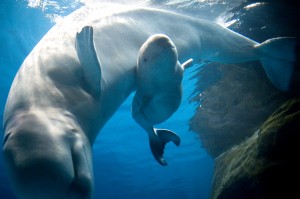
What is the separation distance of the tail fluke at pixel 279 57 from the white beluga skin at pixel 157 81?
345 cm

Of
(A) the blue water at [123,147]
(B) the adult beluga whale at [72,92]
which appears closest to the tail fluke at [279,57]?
(B) the adult beluga whale at [72,92]

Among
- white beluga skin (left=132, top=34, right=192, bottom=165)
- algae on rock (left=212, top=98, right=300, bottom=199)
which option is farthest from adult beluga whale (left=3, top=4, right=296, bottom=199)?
Answer: algae on rock (left=212, top=98, right=300, bottom=199)

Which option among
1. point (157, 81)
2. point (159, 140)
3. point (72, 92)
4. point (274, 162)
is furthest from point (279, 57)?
point (72, 92)

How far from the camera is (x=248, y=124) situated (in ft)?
42.0

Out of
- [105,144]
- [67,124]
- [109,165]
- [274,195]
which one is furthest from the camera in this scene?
[109,165]

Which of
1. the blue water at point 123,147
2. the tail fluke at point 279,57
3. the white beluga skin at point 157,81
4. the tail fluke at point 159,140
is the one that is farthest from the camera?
the blue water at point 123,147

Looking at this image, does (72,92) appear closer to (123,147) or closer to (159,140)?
(159,140)

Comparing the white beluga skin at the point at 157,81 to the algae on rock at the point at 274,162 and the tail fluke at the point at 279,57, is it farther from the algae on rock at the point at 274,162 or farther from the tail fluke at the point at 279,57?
the tail fluke at the point at 279,57

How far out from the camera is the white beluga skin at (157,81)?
3.96 metres

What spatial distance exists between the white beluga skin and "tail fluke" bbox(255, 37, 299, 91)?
3452 millimetres

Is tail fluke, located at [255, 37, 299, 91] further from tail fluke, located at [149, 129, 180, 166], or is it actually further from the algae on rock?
tail fluke, located at [149, 129, 180, 166]

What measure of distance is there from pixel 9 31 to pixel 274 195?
492 inches

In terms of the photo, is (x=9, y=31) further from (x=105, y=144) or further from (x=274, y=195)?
(x=105, y=144)

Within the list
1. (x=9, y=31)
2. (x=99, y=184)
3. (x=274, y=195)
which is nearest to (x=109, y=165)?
(x=99, y=184)
